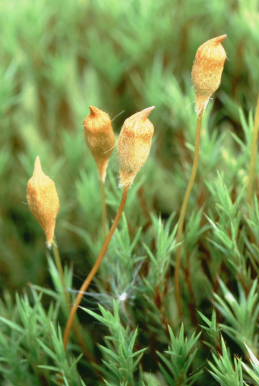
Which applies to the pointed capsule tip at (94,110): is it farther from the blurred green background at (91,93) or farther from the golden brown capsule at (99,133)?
the blurred green background at (91,93)

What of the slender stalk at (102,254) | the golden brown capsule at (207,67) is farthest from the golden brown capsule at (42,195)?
the golden brown capsule at (207,67)

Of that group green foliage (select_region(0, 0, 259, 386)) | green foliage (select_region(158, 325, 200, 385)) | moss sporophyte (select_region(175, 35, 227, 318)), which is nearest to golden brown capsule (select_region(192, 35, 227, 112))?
moss sporophyte (select_region(175, 35, 227, 318))

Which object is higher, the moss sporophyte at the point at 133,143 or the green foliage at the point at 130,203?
the moss sporophyte at the point at 133,143

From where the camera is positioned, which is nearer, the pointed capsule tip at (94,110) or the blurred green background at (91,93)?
the pointed capsule tip at (94,110)

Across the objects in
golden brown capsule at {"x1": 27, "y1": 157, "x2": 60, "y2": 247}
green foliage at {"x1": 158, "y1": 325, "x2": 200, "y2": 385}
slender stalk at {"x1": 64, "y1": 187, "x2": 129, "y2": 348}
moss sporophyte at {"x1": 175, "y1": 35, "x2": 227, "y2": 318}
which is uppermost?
moss sporophyte at {"x1": 175, "y1": 35, "x2": 227, "y2": 318}

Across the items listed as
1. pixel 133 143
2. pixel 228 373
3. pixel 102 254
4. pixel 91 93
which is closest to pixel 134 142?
pixel 133 143

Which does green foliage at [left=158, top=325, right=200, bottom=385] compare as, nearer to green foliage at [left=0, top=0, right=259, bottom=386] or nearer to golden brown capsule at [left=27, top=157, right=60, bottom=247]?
green foliage at [left=0, top=0, right=259, bottom=386]

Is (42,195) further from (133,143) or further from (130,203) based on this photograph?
(130,203)
